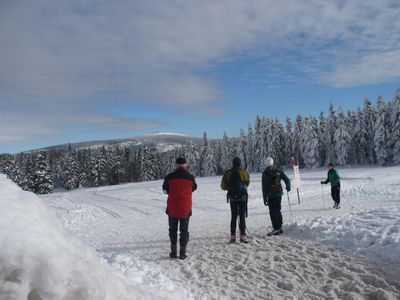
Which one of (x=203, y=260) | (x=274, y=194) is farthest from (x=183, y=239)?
(x=274, y=194)

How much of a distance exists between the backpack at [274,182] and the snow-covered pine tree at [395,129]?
54.4 metres

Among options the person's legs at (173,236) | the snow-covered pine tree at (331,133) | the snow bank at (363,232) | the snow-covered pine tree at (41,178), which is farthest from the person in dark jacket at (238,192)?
the snow-covered pine tree at (331,133)

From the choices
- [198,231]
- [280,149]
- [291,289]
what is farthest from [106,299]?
[280,149]

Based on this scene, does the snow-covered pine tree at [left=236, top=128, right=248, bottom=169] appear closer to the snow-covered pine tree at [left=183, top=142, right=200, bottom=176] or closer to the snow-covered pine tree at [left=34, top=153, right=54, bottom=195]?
the snow-covered pine tree at [left=183, top=142, right=200, bottom=176]

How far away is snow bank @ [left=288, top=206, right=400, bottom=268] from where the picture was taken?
299 inches

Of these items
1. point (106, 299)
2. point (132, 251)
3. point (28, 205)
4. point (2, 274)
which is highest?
point (28, 205)

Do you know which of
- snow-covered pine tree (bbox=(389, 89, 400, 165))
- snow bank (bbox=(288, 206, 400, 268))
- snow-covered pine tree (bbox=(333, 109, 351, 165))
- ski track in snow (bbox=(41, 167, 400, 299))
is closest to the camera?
ski track in snow (bbox=(41, 167, 400, 299))

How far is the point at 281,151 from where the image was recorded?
82.9 m

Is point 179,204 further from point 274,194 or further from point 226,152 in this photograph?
point 226,152

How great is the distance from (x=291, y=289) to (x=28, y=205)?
13.9 feet

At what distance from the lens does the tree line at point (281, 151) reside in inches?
2405

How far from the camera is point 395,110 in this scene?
57812mm

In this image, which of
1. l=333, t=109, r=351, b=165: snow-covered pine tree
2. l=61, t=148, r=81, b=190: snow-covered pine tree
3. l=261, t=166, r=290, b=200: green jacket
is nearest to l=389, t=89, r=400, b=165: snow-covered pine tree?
l=333, t=109, r=351, b=165: snow-covered pine tree

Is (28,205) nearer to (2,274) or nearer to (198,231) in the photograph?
(2,274)
